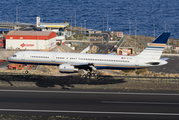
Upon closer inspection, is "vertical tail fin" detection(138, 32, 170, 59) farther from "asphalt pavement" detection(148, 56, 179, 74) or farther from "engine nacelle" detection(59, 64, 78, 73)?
"asphalt pavement" detection(148, 56, 179, 74)

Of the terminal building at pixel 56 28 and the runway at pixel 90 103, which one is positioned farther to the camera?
the terminal building at pixel 56 28

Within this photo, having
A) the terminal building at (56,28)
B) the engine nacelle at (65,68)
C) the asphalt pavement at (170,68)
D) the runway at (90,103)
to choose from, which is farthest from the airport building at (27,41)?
the terminal building at (56,28)

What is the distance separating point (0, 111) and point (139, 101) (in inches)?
669

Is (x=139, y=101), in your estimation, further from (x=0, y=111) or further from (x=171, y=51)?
(x=171, y=51)

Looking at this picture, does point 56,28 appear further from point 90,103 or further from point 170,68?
point 90,103

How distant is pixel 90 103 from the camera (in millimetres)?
31938

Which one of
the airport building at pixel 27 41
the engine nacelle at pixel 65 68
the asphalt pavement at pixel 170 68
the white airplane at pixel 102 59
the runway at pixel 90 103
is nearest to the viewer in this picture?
the runway at pixel 90 103

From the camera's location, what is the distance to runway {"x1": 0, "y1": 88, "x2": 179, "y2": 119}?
92.5 ft

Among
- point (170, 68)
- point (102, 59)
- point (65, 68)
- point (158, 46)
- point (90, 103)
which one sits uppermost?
point (158, 46)

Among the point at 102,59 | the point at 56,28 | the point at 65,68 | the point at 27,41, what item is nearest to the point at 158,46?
the point at 102,59

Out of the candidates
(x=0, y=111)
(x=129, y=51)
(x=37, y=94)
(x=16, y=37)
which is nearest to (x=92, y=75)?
(x=37, y=94)

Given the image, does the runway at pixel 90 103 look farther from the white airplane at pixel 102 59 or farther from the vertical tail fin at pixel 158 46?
the vertical tail fin at pixel 158 46

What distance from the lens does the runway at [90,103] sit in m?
28.2

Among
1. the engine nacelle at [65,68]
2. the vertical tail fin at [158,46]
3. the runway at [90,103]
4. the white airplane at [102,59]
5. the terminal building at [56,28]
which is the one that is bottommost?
the runway at [90,103]
